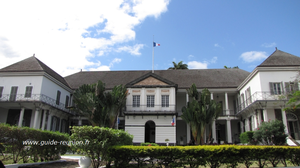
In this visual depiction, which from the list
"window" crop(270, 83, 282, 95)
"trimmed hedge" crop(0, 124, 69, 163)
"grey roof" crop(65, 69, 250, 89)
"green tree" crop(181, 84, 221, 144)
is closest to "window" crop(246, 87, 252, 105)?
"window" crop(270, 83, 282, 95)

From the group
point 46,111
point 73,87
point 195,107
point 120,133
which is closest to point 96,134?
point 120,133

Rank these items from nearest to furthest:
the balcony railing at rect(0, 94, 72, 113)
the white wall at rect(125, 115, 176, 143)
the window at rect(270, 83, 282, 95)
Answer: the window at rect(270, 83, 282, 95) < the balcony railing at rect(0, 94, 72, 113) < the white wall at rect(125, 115, 176, 143)

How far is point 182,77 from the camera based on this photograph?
3142cm

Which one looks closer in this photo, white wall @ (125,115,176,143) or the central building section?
white wall @ (125,115,176,143)

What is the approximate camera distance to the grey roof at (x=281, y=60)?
22.0 m

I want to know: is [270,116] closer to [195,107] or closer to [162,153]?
[195,107]

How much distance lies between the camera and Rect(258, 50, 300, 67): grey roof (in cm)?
2197

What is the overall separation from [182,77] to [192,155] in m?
21.2

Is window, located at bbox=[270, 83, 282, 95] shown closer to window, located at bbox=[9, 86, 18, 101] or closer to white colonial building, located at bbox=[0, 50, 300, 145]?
white colonial building, located at bbox=[0, 50, 300, 145]

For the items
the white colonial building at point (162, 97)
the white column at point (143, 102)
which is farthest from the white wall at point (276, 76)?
the white column at point (143, 102)

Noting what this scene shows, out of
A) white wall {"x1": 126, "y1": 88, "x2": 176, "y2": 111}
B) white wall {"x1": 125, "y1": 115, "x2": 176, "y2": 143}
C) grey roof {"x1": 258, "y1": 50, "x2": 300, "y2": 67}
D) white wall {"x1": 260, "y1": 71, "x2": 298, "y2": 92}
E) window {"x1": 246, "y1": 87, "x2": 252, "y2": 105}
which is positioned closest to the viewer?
white wall {"x1": 260, "y1": 71, "x2": 298, "y2": 92}

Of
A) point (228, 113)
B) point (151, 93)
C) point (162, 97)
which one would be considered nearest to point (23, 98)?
point (151, 93)

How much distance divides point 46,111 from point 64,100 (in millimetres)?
3549

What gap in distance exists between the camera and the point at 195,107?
75.4 feet
